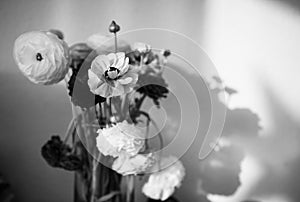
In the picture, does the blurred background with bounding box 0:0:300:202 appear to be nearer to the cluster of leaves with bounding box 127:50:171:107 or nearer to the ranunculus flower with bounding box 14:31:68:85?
the cluster of leaves with bounding box 127:50:171:107

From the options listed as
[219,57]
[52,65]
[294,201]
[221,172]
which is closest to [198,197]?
[221,172]

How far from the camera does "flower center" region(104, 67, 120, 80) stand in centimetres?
95

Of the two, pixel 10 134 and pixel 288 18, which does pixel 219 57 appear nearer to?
pixel 288 18

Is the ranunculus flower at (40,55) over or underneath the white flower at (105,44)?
underneath

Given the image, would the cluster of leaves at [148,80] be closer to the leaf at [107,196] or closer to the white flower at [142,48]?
the white flower at [142,48]

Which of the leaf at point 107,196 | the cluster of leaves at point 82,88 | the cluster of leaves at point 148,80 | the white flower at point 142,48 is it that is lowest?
the leaf at point 107,196

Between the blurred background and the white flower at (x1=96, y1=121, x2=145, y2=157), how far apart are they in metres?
0.40

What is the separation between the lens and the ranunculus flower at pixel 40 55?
3.10 ft

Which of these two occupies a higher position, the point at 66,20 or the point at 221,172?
the point at 66,20

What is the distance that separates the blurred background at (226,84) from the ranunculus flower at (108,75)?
42cm

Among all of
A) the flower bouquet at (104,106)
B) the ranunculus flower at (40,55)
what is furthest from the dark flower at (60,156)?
the ranunculus flower at (40,55)

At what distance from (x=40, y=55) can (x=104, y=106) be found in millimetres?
201

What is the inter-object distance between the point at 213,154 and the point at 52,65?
25.3 inches

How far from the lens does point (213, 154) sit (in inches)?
55.1
